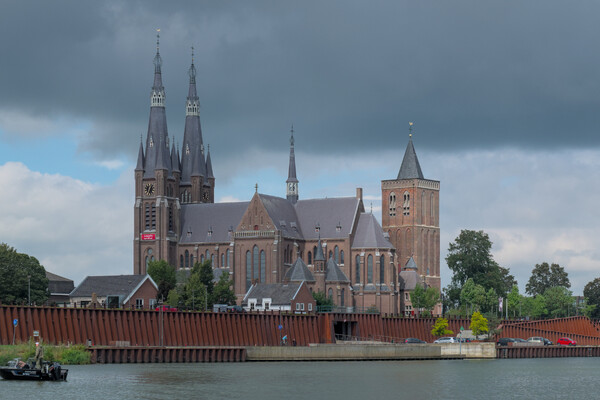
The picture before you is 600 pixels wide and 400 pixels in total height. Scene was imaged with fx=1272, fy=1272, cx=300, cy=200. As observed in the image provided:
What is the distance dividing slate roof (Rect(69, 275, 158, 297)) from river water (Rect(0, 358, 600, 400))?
41.3 metres

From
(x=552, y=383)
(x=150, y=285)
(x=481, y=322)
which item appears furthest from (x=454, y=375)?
(x=150, y=285)

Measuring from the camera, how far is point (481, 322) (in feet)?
512

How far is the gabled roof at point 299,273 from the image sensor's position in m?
184

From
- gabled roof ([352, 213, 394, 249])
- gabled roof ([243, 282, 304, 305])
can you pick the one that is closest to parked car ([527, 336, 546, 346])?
gabled roof ([243, 282, 304, 305])

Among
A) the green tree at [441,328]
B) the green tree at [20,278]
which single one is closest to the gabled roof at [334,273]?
the green tree at [441,328]

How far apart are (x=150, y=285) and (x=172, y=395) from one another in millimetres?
74787

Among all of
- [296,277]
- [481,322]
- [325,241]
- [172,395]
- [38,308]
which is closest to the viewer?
[172,395]

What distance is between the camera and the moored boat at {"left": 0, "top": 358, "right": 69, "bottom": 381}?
8956 centimetres

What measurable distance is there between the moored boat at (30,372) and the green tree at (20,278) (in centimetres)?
5348

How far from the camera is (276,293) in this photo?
167 meters

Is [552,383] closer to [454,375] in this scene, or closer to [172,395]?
[454,375]

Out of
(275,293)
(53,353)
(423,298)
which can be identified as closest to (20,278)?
(275,293)

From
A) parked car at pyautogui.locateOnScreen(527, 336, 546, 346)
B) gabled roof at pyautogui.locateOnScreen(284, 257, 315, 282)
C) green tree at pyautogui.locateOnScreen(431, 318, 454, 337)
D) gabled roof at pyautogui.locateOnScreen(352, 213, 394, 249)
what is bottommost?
parked car at pyautogui.locateOnScreen(527, 336, 546, 346)

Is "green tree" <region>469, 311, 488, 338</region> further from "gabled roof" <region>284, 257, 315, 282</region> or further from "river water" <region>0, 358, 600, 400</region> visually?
"river water" <region>0, 358, 600, 400</region>
